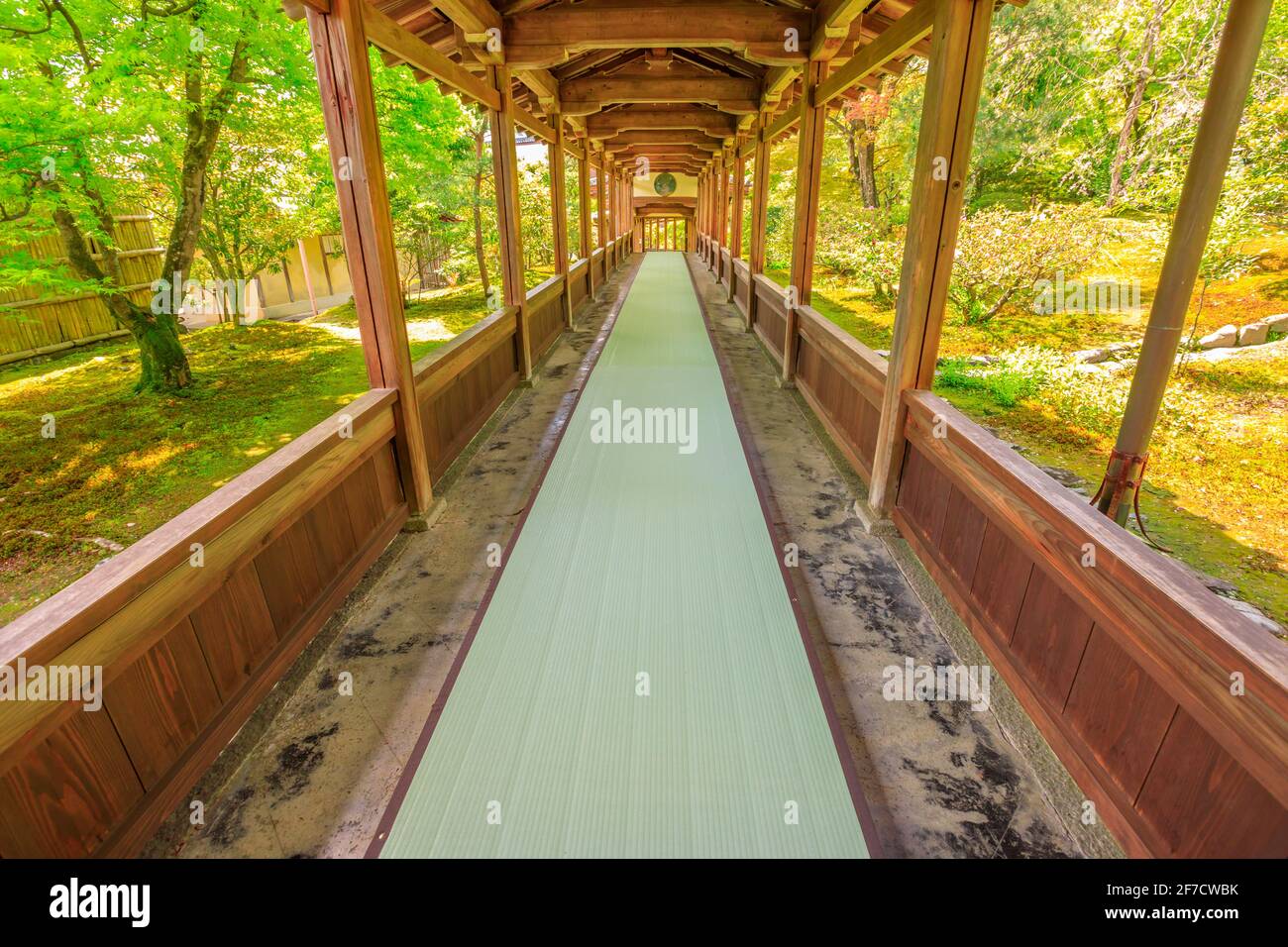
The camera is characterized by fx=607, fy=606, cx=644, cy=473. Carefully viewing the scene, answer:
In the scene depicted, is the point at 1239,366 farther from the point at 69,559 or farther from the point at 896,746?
the point at 69,559

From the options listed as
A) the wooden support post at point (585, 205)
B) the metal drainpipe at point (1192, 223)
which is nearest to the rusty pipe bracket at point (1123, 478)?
the metal drainpipe at point (1192, 223)

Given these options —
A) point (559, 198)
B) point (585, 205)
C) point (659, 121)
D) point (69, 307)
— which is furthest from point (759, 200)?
point (69, 307)

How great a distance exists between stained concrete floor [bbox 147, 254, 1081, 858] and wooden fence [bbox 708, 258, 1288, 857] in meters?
0.25

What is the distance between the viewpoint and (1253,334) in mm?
6730

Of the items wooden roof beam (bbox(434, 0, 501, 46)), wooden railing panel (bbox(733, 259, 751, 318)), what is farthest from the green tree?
wooden railing panel (bbox(733, 259, 751, 318))

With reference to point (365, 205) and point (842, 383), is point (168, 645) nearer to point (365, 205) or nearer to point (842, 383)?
point (365, 205)

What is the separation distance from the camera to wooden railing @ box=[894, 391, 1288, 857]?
1420mm

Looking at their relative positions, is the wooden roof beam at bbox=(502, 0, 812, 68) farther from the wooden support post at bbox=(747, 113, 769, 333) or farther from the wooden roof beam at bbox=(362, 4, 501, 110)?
the wooden support post at bbox=(747, 113, 769, 333)

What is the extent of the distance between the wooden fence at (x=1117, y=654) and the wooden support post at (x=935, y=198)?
1.31ft

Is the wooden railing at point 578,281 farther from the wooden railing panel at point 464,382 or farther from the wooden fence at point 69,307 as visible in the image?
the wooden fence at point 69,307

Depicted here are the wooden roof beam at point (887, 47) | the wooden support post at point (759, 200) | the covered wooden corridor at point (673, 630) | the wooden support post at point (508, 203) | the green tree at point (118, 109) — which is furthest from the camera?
the wooden support post at point (759, 200)

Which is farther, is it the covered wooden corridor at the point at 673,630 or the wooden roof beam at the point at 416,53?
the wooden roof beam at the point at 416,53

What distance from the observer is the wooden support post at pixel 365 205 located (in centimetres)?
294
